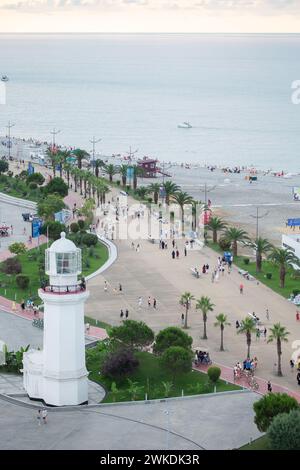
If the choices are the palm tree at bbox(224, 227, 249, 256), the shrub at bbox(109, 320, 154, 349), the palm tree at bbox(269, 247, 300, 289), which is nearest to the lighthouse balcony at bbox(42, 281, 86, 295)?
the shrub at bbox(109, 320, 154, 349)

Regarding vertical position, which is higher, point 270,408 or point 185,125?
point 185,125

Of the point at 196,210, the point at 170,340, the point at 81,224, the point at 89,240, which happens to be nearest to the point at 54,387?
the point at 170,340

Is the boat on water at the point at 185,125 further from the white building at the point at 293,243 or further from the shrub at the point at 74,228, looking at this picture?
the white building at the point at 293,243

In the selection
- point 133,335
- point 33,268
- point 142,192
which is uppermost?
point 142,192

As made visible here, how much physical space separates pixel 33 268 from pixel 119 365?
21554 mm

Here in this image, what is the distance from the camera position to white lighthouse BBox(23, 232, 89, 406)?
136 ft

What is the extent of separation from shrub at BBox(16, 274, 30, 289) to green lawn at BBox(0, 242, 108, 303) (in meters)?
0.22

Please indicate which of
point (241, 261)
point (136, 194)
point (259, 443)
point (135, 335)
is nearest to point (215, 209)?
point (136, 194)

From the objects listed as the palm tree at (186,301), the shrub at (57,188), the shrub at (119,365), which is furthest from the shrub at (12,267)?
the shrub at (57,188)

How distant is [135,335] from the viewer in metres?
47.4

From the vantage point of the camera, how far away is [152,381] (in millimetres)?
45250

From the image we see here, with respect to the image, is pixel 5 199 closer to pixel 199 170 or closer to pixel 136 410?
pixel 199 170

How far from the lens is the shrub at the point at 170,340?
1842 inches

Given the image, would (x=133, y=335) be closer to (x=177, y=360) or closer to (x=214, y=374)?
(x=177, y=360)
